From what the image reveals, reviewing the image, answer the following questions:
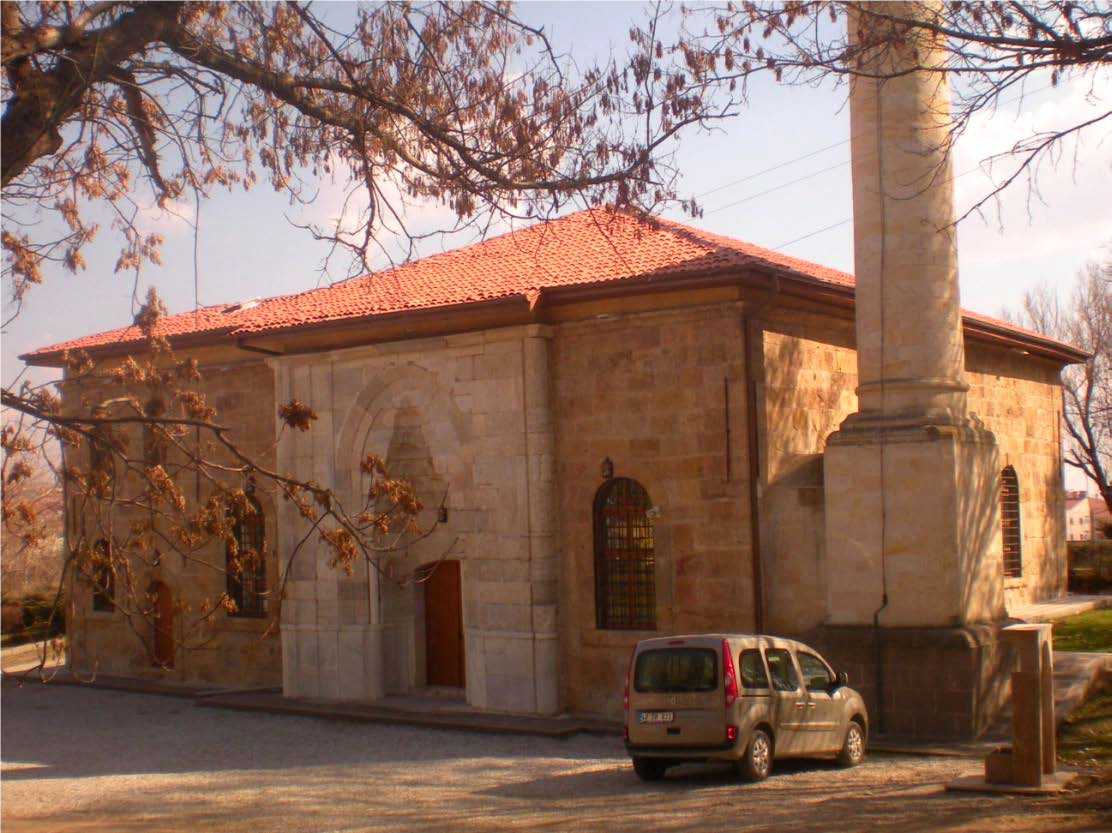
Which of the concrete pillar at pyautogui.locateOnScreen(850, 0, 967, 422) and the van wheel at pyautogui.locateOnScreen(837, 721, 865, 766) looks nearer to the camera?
the van wheel at pyautogui.locateOnScreen(837, 721, 865, 766)

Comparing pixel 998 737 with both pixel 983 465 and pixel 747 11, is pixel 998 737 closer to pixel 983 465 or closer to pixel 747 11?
pixel 983 465

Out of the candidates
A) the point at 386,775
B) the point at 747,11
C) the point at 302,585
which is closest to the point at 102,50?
the point at 747,11

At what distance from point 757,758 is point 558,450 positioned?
6.53 meters

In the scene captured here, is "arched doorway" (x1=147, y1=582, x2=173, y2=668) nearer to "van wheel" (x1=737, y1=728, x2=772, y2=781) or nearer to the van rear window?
the van rear window

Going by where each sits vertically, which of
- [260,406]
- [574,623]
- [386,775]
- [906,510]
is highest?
[260,406]

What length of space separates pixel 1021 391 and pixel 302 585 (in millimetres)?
13994

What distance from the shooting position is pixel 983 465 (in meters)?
16.3

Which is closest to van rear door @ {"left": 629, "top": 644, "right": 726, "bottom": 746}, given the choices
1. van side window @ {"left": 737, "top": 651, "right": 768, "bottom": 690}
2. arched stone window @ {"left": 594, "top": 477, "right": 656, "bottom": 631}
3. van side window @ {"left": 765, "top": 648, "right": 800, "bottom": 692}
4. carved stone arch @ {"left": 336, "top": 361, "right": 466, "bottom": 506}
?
van side window @ {"left": 737, "top": 651, "right": 768, "bottom": 690}

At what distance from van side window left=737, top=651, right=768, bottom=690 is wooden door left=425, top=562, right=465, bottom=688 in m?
7.96

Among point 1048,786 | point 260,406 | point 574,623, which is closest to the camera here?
point 1048,786

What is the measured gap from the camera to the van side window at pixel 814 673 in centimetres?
1418

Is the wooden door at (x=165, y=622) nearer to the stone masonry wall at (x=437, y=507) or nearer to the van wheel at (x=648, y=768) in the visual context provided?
the stone masonry wall at (x=437, y=507)

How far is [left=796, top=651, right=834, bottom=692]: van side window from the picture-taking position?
14.2 meters

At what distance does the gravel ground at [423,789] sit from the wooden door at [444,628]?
223cm
